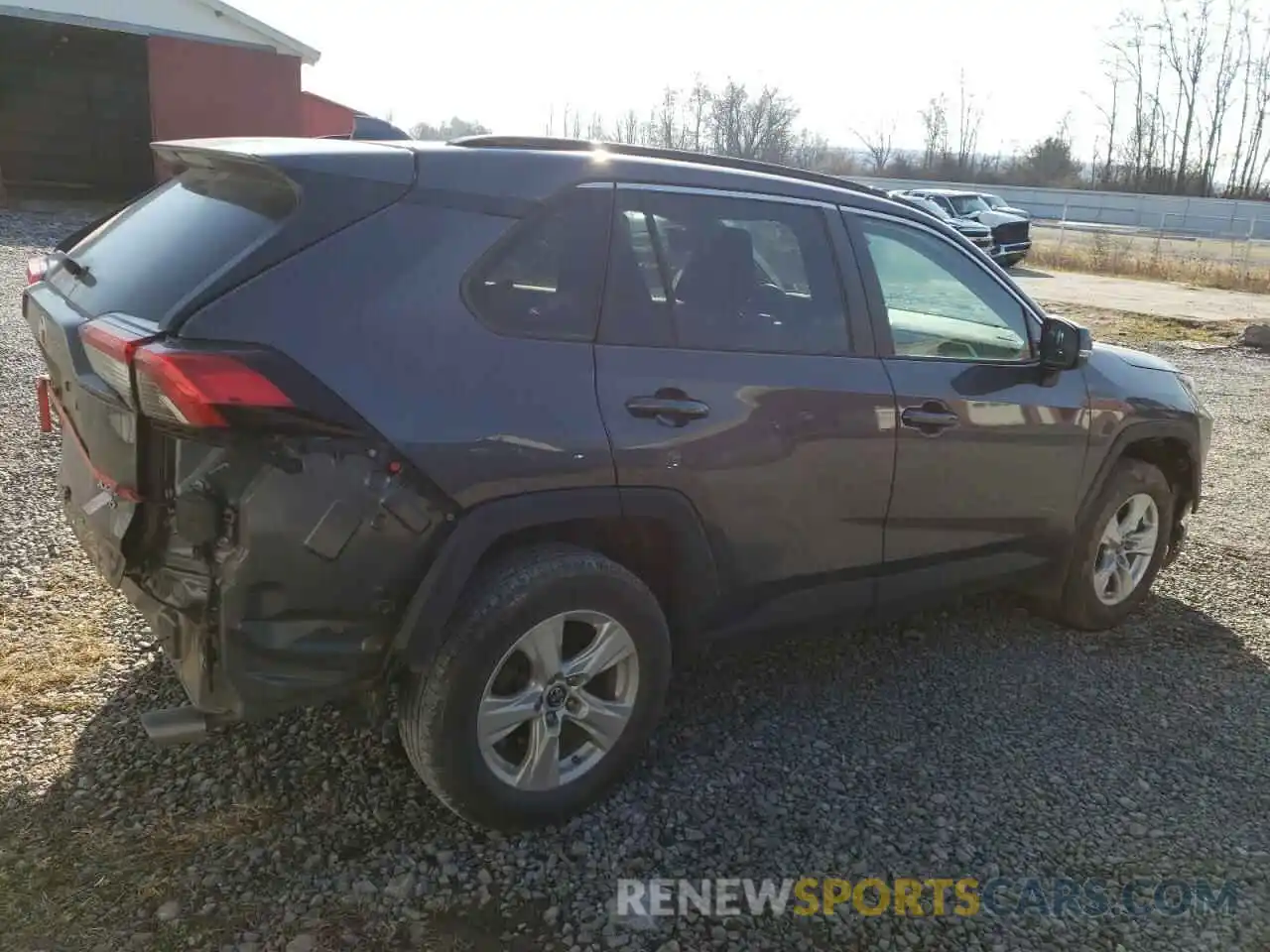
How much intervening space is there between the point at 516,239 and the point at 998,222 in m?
24.6

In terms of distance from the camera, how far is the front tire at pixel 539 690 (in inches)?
106

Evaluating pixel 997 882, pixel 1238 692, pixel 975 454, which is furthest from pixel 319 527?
pixel 1238 692

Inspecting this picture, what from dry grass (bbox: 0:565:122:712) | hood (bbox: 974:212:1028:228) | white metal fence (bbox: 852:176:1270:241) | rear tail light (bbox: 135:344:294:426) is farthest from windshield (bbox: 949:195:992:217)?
rear tail light (bbox: 135:344:294:426)

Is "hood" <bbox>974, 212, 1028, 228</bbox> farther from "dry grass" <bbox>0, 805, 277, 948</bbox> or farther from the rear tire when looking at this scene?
"dry grass" <bbox>0, 805, 277, 948</bbox>

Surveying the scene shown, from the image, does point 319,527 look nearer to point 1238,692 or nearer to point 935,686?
point 935,686

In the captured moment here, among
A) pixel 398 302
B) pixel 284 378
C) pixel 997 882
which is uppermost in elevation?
pixel 398 302

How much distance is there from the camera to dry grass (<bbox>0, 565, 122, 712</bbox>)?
11.3 ft

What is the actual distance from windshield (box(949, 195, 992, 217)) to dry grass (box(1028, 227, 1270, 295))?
2.46 meters

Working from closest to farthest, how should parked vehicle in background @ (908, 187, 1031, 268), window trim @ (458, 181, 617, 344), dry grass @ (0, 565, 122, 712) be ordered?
window trim @ (458, 181, 617, 344) < dry grass @ (0, 565, 122, 712) < parked vehicle in background @ (908, 187, 1031, 268)

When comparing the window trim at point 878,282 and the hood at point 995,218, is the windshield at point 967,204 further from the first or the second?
the window trim at point 878,282

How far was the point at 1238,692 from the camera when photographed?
406cm

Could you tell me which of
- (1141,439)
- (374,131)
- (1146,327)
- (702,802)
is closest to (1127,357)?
(1141,439)

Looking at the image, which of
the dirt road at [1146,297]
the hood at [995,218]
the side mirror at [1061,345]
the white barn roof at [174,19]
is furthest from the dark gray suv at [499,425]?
the hood at [995,218]

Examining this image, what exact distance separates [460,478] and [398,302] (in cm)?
46
